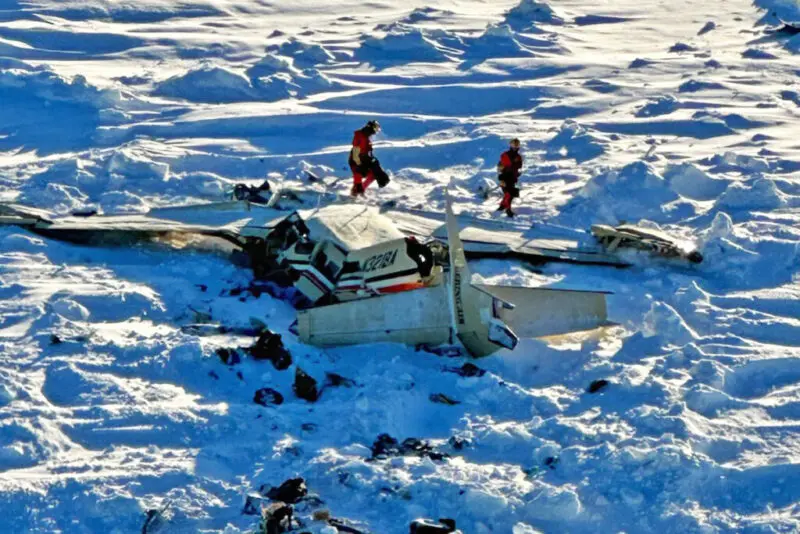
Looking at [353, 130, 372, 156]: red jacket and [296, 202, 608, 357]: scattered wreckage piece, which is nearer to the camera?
[296, 202, 608, 357]: scattered wreckage piece

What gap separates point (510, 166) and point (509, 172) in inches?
4.1

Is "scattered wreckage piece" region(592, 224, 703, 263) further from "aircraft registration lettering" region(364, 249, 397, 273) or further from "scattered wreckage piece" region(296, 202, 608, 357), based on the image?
"aircraft registration lettering" region(364, 249, 397, 273)

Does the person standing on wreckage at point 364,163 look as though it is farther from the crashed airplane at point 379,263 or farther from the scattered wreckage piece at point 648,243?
the scattered wreckage piece at point 648,243

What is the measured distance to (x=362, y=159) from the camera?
61.7ft

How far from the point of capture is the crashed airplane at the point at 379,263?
13664 millimetres

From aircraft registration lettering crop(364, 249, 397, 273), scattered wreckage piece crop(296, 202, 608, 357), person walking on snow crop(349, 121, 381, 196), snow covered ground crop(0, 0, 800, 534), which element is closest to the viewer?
snow covered ground crop(0, 0, 800, 534)

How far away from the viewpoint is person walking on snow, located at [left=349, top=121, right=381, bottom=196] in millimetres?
18688

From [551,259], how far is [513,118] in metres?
8.00

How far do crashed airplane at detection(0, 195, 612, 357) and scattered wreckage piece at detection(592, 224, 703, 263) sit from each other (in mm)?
316

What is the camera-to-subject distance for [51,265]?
1606cm

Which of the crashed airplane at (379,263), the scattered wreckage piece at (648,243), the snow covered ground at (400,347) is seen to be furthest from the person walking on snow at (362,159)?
the scattered wreckage piece at (648,243)

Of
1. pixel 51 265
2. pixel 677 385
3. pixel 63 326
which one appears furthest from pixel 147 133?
pixel 677 385

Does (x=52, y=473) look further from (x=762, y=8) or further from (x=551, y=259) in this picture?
(x=762, y=8)

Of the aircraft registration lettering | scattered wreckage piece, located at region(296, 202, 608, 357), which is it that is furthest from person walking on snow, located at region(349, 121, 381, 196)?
scattered wreckage piece, located at region(296, 202, 608, 357)
